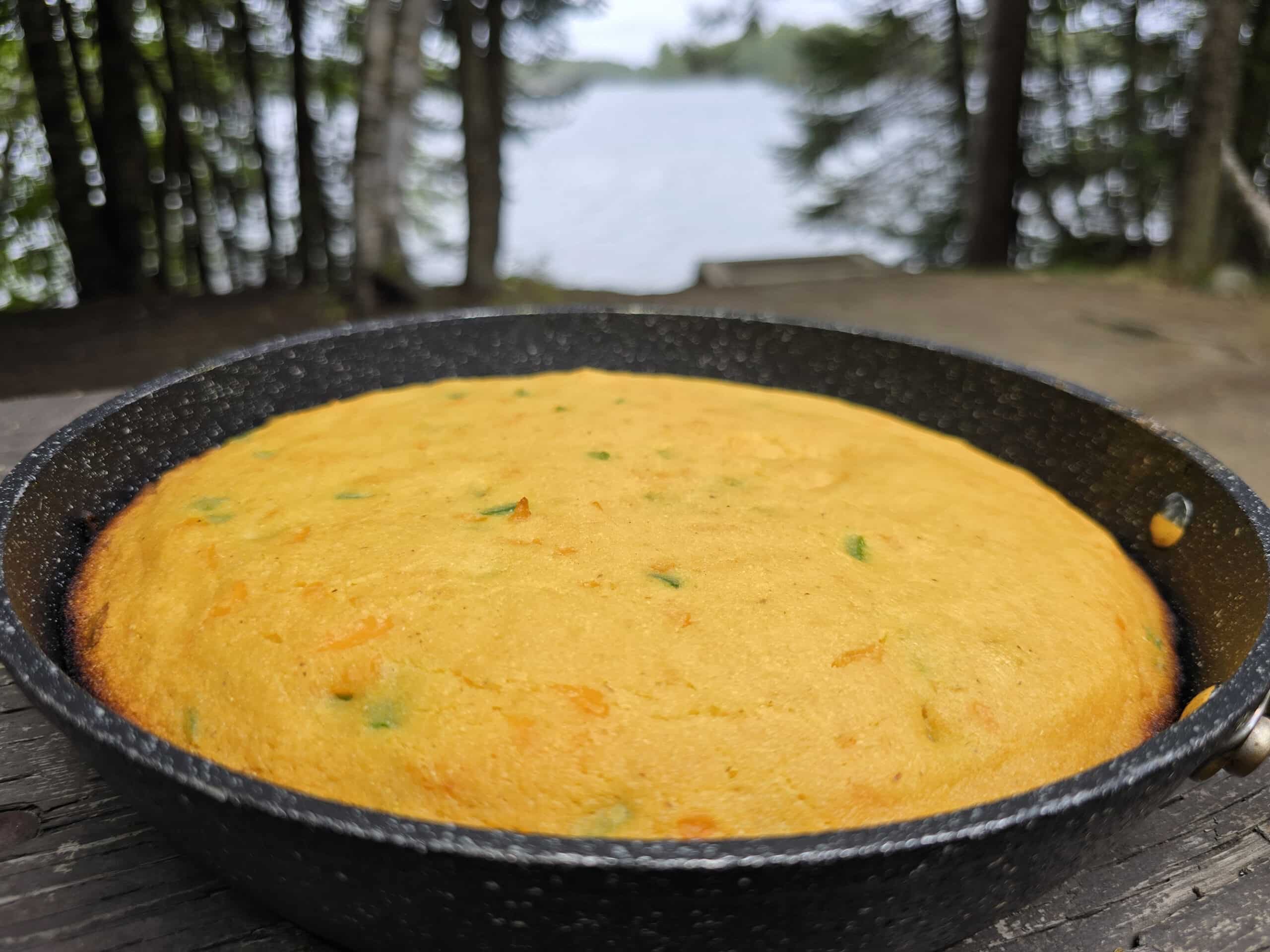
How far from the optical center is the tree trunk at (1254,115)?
23.6ft

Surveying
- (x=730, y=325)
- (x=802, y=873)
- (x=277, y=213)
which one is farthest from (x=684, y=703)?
(x=277, y=213)

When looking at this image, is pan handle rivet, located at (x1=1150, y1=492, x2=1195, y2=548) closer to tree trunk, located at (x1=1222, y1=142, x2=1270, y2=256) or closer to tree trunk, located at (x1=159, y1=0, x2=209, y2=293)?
tree trunk, located at (x1=1222, y1=142, x2=1270, y2=256)

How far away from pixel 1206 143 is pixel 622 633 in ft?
20.8

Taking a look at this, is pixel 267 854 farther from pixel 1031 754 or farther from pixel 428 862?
pixel 1031 754

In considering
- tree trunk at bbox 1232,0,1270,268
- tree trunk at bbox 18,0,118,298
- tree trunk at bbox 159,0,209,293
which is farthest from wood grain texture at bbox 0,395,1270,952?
tree trunk at bbox 1232,0,1270,268

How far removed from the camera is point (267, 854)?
2.23ft

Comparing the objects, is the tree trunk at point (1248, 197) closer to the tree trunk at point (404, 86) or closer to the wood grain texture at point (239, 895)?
the tree trunk at point (404, 86)

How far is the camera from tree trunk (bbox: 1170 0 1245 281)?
17.5 ft

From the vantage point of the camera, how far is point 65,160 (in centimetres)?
589

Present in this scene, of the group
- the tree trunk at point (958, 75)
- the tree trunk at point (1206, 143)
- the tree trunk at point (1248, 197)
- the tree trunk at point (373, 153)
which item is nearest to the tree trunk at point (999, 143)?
the tree trunk at point (1206, 143)

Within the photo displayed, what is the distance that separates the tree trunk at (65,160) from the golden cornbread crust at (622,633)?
5693mm

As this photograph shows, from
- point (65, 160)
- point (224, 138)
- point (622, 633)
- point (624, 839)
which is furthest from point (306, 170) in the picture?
point (624, 839)

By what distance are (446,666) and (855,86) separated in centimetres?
1041

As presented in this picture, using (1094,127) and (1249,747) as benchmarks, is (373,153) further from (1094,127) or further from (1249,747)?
(1094,127)
